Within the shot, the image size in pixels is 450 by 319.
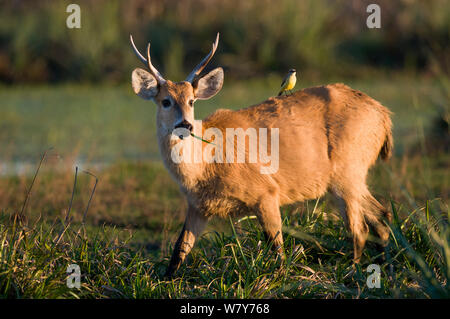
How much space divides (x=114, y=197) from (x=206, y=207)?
10.2 ft

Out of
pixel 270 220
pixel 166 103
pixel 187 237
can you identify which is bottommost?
pixel 187 237

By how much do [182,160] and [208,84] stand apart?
31.8 inches

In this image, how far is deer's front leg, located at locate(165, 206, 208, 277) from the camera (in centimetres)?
536

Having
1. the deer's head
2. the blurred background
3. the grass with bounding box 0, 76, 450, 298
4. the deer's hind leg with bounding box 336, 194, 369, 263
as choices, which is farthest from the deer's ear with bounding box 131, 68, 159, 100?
the blurred background

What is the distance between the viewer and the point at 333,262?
5629 mm

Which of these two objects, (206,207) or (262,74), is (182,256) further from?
(262,74)

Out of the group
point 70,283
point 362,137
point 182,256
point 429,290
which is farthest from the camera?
point 362,137

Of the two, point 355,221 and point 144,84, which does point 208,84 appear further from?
point 355,221

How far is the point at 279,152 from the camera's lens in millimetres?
5734

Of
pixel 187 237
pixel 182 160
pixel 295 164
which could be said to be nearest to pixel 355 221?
pixel 295 164

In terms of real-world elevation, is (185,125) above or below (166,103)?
below

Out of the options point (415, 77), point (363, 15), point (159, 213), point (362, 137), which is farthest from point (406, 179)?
point (363, 15)

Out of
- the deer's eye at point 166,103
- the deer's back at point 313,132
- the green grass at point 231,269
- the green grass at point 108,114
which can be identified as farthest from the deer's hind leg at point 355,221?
the green grass at point 108,114

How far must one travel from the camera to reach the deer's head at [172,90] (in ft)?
17.5
